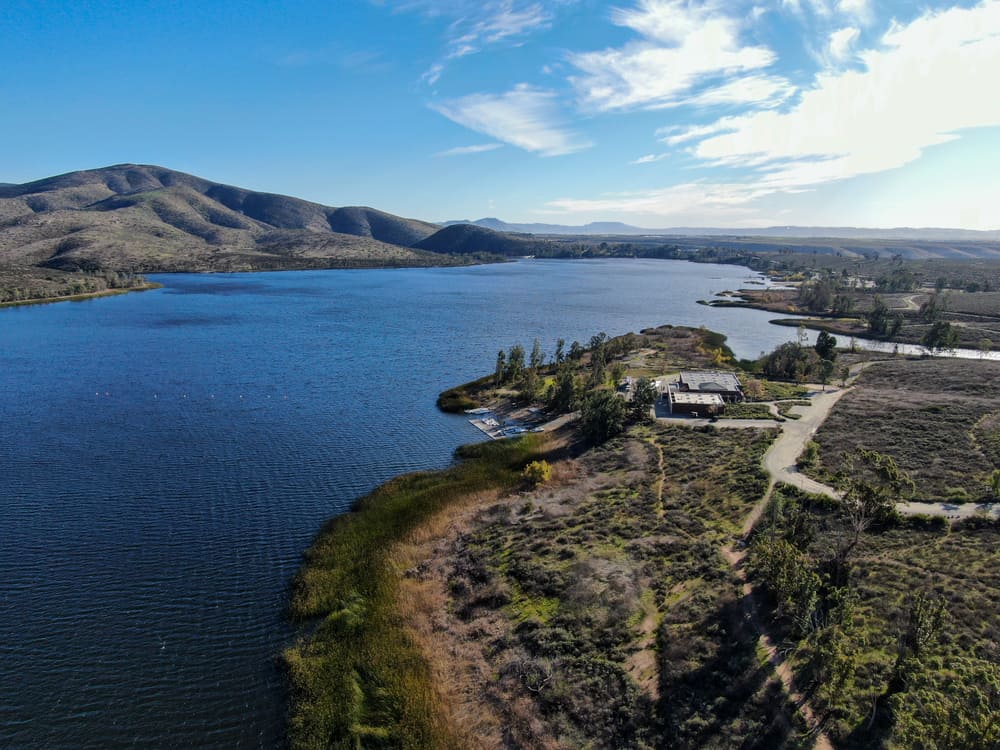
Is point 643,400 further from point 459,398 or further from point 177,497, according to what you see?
point 177,497

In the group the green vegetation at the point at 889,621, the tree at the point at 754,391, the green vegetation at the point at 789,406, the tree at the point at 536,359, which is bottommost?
the green vegetation at the point at 889,621

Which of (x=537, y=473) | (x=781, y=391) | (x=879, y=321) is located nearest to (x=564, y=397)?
(x=537, y=473)

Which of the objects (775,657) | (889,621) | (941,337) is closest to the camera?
(775,657)

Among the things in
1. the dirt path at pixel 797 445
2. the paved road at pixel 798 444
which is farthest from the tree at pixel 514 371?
the dirt path at pixel 797 445

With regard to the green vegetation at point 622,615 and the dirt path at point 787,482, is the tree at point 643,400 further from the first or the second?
the green vegetation at point 622,615

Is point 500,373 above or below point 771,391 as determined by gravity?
above

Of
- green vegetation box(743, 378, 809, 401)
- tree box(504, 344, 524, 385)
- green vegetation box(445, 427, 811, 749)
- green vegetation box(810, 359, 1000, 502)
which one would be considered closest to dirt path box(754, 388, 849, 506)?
green vegetation box(810, 359, 1000, 502)
